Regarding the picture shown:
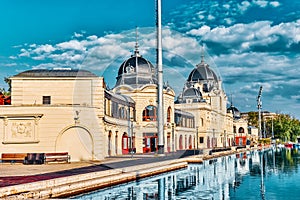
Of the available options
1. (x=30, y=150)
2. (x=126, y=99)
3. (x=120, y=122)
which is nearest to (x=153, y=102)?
(x=126, y=99)

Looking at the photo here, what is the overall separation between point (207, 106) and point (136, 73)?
28.2 metres

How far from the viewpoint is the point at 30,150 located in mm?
35031

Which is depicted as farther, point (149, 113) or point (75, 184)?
point (149, 113)

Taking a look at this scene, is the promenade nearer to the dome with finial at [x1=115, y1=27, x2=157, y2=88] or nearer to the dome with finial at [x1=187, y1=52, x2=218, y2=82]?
the dome with finial at [x1=115, y1=27, x2=157, y2=88]

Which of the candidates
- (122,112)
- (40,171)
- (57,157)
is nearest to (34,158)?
(57,157)

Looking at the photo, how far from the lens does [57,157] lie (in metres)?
33.2

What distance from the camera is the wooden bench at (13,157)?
33250 millimetres

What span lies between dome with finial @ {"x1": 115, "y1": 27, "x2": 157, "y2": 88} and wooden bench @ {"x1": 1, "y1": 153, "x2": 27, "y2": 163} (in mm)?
27186

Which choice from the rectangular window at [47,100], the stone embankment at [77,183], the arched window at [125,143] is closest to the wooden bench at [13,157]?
the rectangular window at [47,100]

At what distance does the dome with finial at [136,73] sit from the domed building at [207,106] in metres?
15.8

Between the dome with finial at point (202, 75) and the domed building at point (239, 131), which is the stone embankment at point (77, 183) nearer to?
the dome with finial at point (202, 75)

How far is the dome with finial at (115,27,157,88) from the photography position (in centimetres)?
6028

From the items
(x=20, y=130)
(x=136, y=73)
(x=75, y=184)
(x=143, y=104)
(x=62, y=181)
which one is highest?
(x=136, y=73)

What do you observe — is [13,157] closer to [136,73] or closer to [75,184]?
[75,184]
